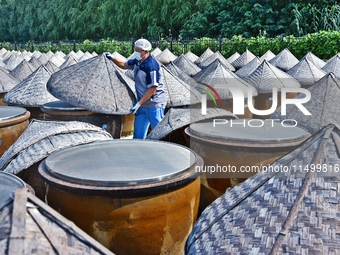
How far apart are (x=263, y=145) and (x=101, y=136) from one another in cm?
135

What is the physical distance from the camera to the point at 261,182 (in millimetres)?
1755

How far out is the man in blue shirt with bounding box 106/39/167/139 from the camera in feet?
13.9

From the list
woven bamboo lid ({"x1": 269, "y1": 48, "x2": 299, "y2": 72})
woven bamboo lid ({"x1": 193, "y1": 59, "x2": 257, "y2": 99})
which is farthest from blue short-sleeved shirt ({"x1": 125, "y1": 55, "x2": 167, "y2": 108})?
woven bamboo lid ({"x1": 269, "y1": 48, "x2": 299, "y2": 72})

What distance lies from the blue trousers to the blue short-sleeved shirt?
0.06m

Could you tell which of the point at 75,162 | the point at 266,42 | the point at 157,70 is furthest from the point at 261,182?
the point at 266,42

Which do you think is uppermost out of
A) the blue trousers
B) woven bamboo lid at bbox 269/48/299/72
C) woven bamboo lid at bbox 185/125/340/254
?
woven bamboo lid at bbox 185/125/340/254

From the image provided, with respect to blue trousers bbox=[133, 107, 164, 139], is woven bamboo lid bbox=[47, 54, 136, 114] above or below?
above

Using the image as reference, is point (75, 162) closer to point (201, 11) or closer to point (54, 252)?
point (54, 252)

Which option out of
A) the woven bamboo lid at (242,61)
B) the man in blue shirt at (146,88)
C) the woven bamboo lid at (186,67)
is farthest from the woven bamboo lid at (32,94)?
the woven bamboo lid at (242,61)

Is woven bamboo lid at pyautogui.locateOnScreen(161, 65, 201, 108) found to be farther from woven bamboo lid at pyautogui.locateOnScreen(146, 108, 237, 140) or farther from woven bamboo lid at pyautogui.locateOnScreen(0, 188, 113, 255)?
woven bamboo lid at pyautogui.locateOnScreen(0, 188, 113, 255)

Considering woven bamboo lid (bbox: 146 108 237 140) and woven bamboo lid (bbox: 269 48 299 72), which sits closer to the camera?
woven bamboo lid (bbox: 146 108 237 140)

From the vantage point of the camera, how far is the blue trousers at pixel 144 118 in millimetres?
4453

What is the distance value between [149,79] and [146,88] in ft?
0.45

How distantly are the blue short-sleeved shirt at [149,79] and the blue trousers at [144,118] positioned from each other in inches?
2.4
